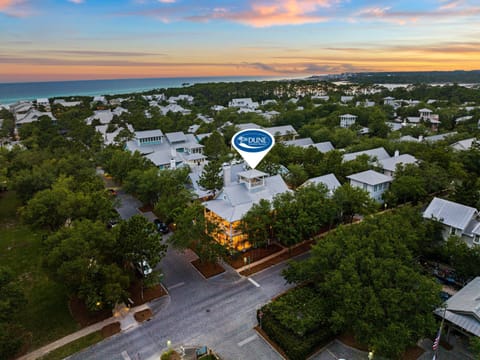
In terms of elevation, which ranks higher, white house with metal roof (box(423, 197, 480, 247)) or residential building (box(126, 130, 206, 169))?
residential building (box(126, 130, 206, 169))

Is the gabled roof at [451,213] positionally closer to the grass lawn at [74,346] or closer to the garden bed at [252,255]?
the garden bed at [252,255]

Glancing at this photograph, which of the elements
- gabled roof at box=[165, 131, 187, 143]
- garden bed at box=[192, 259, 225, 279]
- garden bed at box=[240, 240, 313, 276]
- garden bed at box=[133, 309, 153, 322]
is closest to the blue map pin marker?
garden bed at box=[240, 240, 313, 276]

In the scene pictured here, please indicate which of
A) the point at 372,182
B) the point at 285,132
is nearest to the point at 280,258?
the point at 372,182

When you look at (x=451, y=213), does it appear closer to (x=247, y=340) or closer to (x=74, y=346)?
(x=247, y=340)

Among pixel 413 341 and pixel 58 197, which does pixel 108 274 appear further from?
pixel 413 341

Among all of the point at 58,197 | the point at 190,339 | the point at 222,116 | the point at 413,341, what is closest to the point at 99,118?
the point at 222,116

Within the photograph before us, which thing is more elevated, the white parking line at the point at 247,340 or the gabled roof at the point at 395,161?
the gabled roof at the point at 395,161

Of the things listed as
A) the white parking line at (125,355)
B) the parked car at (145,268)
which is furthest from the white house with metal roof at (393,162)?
the white parking line at (125,355)

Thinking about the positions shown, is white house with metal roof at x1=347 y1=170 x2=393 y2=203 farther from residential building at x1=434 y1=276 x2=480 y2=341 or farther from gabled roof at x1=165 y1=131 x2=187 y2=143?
gabled roof at x1=165 y1=131 x2=187 y2=143
